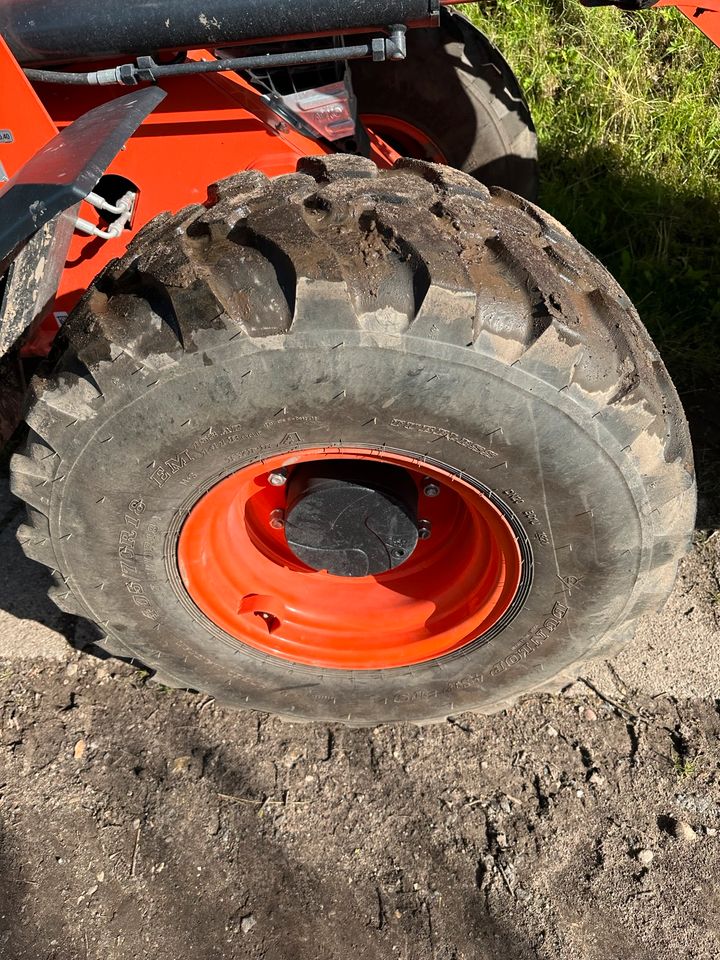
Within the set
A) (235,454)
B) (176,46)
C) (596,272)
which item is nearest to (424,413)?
(235,454)

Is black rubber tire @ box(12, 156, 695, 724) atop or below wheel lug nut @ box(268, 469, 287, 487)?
atop

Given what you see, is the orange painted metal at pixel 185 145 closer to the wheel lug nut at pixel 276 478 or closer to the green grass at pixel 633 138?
the wheel lug nut at pixel 276 478

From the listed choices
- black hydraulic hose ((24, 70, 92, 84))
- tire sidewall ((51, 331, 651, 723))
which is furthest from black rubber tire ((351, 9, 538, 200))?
tire sidewall ((51, 331, 651, 723))

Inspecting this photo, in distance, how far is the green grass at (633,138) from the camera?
3936 millimetres

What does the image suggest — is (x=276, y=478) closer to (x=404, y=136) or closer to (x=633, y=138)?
(x=404, y=136)

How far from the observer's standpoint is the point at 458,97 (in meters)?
3.21

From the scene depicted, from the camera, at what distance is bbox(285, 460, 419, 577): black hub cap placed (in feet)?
7.25

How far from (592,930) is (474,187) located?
201cm

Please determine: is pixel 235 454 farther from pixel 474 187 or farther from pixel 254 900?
pixel 254 900

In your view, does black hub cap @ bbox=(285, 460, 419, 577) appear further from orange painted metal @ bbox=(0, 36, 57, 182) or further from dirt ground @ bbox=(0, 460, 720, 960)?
Result: orange painted metal @ bbox=(0, 36, 57, 182)

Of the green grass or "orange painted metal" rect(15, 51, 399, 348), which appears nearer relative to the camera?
"orange painted metal" rect(15, 51, 399, 348)

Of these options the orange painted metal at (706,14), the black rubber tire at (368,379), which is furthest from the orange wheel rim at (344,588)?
the orange painted metal at (706,14)

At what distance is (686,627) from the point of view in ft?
9.41

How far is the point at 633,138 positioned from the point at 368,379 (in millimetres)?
3415
